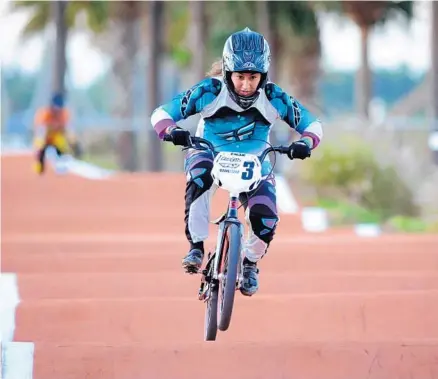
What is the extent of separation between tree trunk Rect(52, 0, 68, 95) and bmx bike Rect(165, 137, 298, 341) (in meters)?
28.4

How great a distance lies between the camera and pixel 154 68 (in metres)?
38.3

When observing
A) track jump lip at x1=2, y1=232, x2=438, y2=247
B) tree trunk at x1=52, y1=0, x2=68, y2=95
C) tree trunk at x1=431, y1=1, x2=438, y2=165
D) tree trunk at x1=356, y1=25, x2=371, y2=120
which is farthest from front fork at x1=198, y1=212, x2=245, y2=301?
tree trunk at x1=356, y1=25, x2=371, y2=120

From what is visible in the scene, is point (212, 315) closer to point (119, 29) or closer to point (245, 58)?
point (245, 58)

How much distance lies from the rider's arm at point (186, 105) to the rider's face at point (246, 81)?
0.62 ft

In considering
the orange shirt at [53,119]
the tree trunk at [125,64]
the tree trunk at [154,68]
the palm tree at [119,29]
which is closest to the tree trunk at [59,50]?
the tree trunk at [154,68]

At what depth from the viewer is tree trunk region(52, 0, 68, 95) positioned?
36281mm

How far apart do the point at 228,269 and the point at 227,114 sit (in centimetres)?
91

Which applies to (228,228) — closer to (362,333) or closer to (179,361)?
(179,361)

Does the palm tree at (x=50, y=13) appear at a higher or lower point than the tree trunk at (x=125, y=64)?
higher

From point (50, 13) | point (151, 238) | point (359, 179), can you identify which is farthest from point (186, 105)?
point (50, 13)

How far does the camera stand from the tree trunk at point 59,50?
36281 mm

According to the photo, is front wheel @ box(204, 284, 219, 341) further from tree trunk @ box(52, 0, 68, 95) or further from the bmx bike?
tree trunk @ box(52, 0, 68, 95)

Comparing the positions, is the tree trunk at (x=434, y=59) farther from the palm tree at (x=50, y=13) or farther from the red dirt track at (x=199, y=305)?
the red dirt track at (x=199, y=305)

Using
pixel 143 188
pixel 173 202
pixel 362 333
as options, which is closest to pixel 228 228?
pixel 362 333
